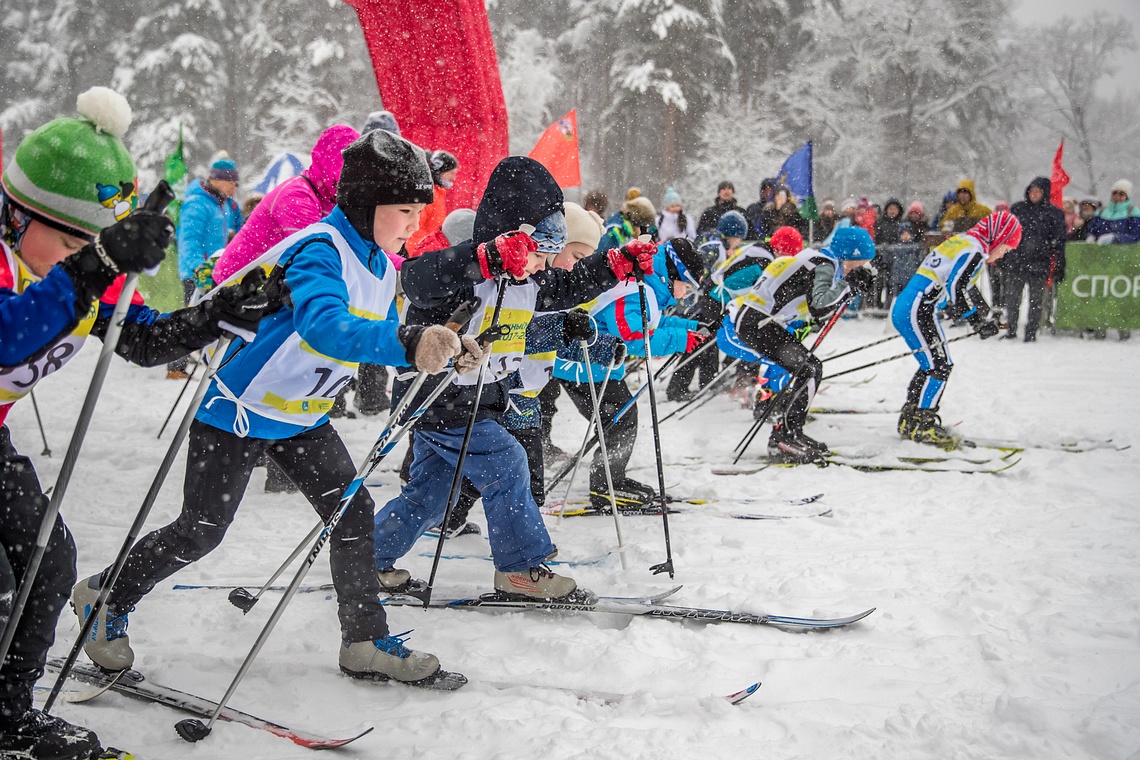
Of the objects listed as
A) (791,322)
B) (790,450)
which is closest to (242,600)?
(790,450)

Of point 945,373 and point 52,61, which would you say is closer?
point 945,373

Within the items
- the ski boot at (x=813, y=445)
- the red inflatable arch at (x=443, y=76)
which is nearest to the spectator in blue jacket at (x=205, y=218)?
the red inflatable arch at (x=443, y=76)

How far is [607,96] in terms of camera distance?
25625mm

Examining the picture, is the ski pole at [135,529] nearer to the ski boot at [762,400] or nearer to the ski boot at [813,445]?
the ski boot at [813,445]

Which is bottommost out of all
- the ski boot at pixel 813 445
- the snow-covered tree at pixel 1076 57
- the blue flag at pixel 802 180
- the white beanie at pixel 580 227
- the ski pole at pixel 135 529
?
the ski boot at pixel 813 445

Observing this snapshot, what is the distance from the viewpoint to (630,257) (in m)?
3.76

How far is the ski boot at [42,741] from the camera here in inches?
80.8

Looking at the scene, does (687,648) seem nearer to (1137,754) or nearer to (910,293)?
(1137,754)

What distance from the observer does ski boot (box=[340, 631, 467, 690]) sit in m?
2.70

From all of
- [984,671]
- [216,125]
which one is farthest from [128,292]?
[216,125]

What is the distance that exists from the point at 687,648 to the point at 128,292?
2.07m

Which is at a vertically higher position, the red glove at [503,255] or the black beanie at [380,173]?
the black beanie at [380,173]

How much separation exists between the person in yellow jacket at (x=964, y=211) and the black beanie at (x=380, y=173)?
41.3 feet

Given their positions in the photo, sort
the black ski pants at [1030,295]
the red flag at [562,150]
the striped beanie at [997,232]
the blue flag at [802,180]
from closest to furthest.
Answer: the striped beanie at [997,232] → the red flag at [562,150] → the black ski pants at [1030,295] → the blue flag at [802,180]
